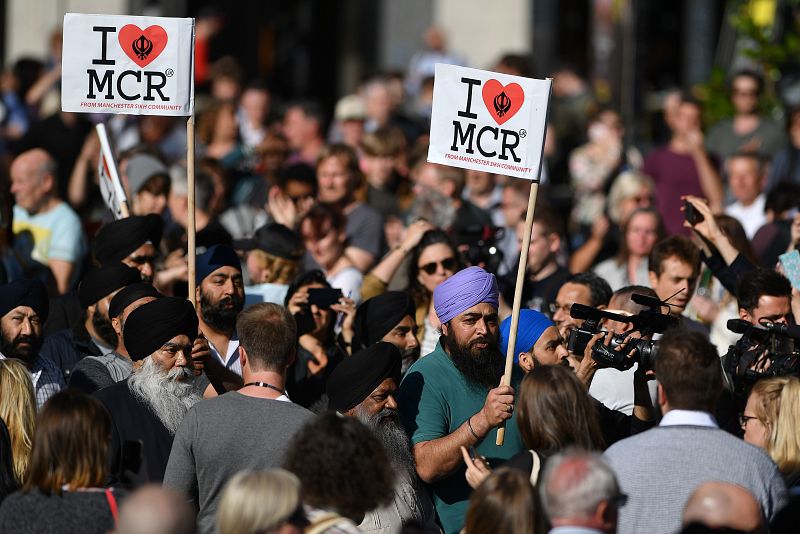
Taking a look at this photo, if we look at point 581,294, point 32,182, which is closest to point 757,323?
point 581,294

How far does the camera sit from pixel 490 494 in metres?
5.05

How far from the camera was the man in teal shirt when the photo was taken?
21.1 feet

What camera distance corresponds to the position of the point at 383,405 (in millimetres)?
6578

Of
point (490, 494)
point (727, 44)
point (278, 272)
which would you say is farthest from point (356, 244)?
point (727, 44)

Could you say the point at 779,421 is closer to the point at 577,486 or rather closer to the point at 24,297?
the point at 577,486

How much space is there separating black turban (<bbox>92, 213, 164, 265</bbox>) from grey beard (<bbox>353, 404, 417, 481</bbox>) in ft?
7.83

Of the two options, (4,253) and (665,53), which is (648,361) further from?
(665,53)

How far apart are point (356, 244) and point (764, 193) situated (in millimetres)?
3950

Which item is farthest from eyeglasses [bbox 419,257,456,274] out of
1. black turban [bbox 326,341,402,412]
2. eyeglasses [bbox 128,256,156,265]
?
black turban [bbox 326,341,402,412]

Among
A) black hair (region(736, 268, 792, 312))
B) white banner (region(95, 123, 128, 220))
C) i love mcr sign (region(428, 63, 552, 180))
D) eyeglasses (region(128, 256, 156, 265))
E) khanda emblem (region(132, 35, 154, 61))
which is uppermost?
khanda emblem (region(132, 35, 154, 61))

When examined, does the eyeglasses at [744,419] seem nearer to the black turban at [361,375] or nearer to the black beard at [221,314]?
the black turban at [361,375]

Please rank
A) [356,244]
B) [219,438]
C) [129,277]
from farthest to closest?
[356,244] → [129,277] → [219,438]

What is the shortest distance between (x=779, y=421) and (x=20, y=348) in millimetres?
3732

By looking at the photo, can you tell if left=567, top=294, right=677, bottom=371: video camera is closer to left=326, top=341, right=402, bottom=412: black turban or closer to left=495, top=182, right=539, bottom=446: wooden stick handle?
left=495, top=182, right=539, bottom=446: wooden stick handle
